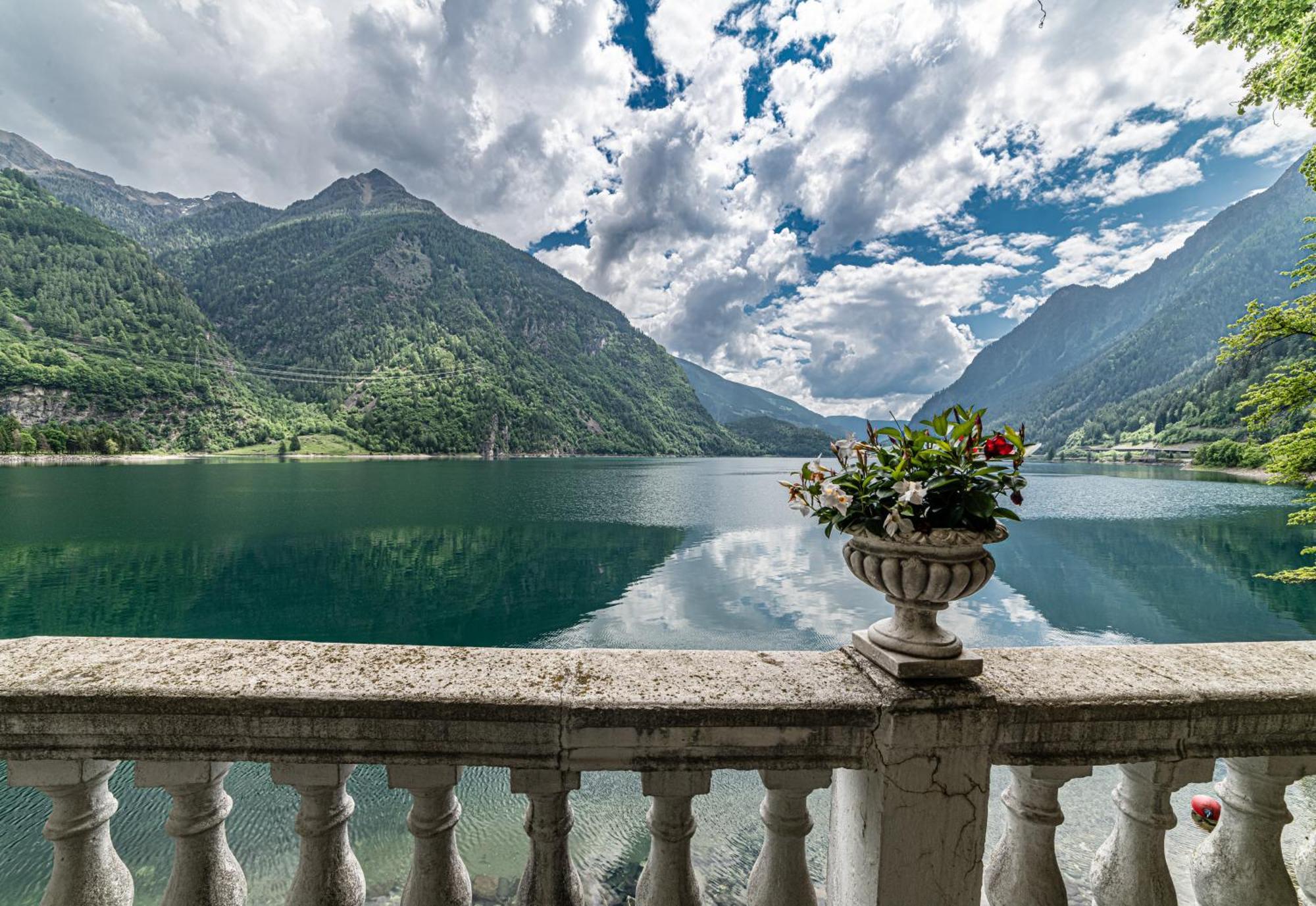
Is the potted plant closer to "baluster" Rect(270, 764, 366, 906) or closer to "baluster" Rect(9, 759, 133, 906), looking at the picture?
"baluster" Rect(270, 764, 366, 906)

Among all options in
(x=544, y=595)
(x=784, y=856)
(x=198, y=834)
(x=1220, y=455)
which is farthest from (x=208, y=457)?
(x=1220, y=455)

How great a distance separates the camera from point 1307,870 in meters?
Answer: 2.21

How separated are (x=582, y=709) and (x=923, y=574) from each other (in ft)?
3.83

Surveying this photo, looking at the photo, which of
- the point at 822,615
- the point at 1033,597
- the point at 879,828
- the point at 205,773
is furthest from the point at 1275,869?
the point at 1033,597

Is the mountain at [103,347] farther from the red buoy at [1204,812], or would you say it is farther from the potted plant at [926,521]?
the red buoy at [1204,812]

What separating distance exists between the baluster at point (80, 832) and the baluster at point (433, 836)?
2.71ft

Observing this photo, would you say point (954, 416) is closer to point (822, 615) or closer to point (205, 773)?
point (205, 773)

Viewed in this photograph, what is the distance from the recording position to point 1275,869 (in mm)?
2043

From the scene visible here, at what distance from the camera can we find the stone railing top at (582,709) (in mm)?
1712

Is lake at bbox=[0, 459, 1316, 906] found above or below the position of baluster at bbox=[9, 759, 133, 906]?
below

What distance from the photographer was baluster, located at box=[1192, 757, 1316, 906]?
2.03 m

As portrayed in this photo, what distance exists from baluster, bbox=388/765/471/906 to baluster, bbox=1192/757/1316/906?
272 cm

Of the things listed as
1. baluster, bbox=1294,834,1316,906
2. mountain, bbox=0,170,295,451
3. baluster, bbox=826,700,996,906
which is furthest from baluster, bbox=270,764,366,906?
mountain, bbox=0,170,295,451

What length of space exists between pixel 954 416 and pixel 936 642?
89 cm
